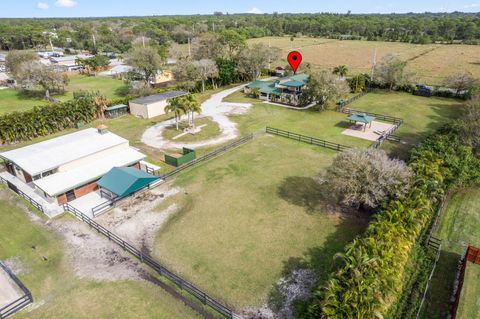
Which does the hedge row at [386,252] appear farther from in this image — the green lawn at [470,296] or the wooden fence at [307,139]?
the wooden fence at [307,139]

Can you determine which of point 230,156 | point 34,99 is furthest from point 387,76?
point 34,99

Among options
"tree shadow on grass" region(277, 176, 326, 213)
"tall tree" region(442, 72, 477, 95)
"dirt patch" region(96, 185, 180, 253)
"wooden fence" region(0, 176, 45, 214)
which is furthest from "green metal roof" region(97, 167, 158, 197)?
"tall tree" region(442, 72, 477, 95)

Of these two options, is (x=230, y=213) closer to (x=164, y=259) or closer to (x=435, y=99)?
(x=164, y=259)

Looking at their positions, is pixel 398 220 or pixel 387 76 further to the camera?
pixel 387 76

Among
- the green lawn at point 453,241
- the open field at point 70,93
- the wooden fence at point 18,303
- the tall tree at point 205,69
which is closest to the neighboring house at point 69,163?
the wooden fence at point 18,303

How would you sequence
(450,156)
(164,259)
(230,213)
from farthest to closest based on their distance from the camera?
(450,156), (230,213), (164,259)

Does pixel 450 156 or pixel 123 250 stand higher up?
pixel 450 156

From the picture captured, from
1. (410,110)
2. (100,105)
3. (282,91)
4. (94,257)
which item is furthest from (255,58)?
(94,257)

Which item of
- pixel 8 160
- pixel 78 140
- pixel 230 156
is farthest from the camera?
pixel 230 156

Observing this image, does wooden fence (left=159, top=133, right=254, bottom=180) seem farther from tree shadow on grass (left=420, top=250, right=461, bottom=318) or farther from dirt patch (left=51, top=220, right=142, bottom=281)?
tree shadow on grass (left=420, top=250, right=461, bottom=318)
